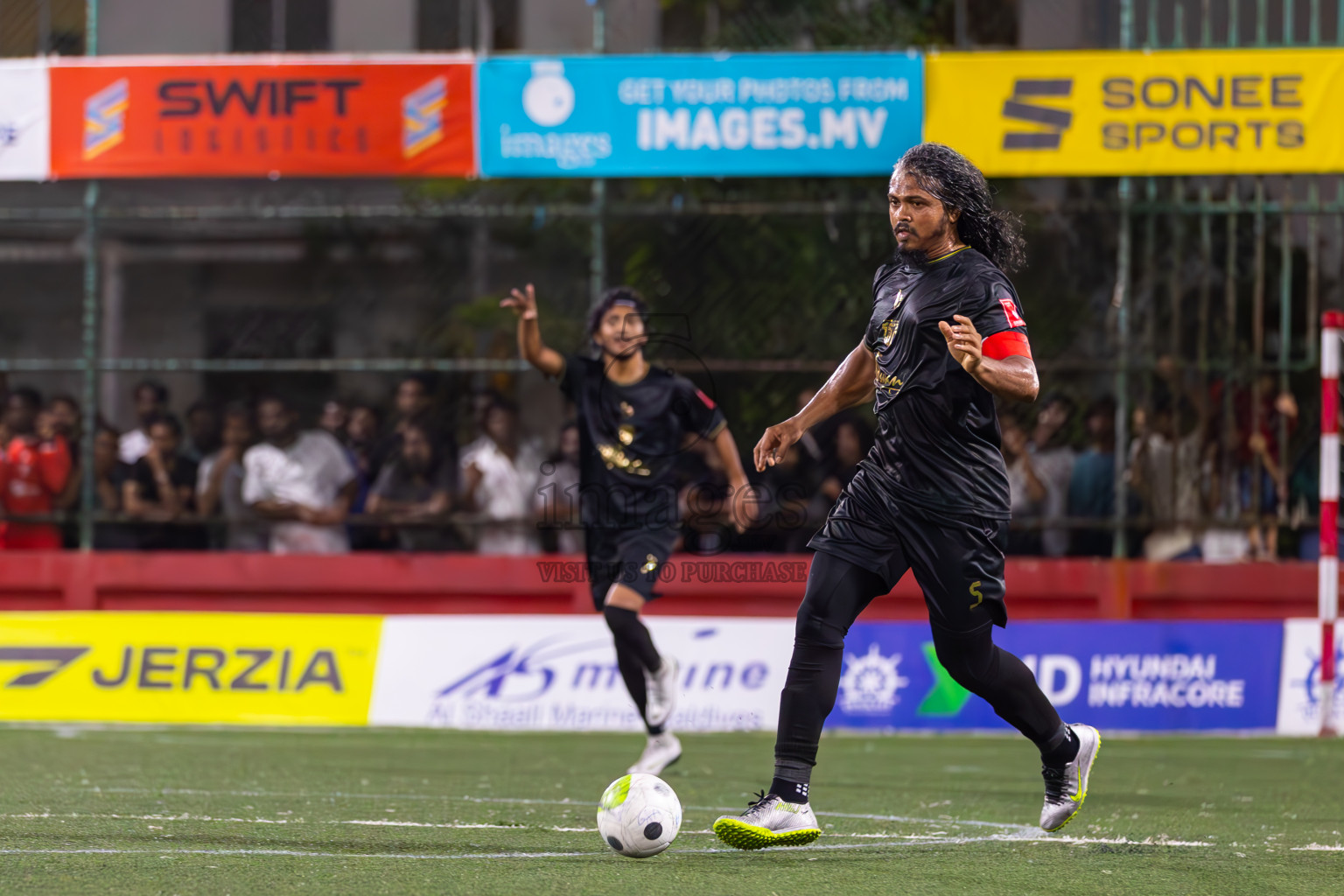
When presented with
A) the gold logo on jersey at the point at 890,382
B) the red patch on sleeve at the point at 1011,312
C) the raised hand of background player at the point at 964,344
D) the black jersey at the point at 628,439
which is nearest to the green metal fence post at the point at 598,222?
the black jersey at the point at 628,439

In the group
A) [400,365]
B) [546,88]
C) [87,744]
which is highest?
[546,88]

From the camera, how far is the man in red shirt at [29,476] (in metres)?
12.7

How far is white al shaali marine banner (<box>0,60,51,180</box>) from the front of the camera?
12781 mm

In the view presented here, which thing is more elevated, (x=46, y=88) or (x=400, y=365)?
(x=46, y=88)

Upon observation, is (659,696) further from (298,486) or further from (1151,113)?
(1151,113)

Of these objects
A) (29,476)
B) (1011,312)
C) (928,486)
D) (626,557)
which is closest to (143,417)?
(29,476)

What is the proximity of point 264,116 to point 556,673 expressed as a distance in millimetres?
4894

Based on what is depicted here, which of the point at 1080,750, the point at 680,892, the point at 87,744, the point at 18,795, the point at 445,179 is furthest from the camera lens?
the point at 445,179

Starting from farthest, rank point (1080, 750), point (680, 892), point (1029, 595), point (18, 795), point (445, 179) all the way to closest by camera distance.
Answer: point (445, 179)
point (1029, 595)
point (18, 795)
point (1080, 750)
point (680, 892)

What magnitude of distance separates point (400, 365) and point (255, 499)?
148cm

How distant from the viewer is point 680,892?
4367 mm

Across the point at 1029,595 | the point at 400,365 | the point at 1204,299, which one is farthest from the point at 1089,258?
the point at 400,365

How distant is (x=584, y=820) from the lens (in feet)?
19.9

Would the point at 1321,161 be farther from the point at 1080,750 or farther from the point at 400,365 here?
the point at 1080,750
